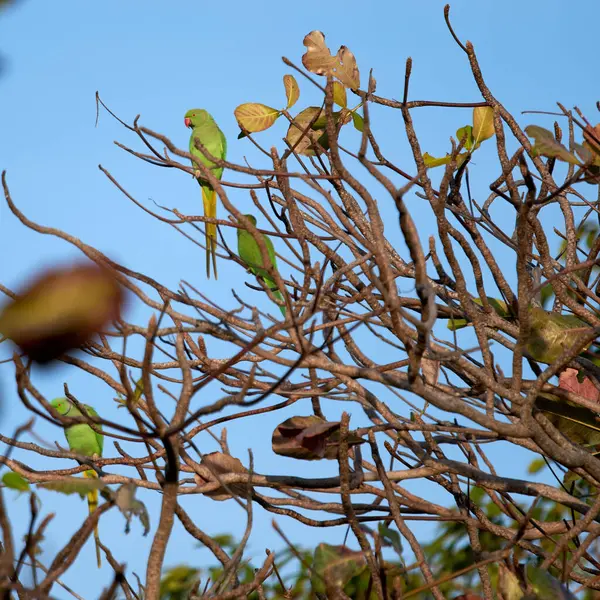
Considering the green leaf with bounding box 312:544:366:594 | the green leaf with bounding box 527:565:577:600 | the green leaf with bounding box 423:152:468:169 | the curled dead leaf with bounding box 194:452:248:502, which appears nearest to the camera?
the green leaf with bounding box 527:565:577:600

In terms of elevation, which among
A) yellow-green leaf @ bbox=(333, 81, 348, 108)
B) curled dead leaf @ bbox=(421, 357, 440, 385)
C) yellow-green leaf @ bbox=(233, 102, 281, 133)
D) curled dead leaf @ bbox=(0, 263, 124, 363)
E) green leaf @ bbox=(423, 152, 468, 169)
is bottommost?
curled dead leaf @ bbox=(0, 263, 124, 363)

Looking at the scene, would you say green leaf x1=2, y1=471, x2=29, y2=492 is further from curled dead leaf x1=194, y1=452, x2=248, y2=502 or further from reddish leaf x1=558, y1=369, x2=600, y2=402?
reddish leaf x1=558, y1=369, x2=600, y2=402

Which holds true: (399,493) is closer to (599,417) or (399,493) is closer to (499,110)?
(599,417)

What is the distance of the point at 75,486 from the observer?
3.55 ft

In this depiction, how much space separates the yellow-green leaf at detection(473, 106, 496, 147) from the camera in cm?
198

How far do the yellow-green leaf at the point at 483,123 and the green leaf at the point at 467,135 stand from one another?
1cm

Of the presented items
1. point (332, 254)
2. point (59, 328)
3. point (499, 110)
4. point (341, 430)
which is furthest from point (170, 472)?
point (499, 110)

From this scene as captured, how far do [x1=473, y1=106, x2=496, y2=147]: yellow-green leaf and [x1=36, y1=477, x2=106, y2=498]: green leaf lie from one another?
1.36 metres

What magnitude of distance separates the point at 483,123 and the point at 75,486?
1.39 meters

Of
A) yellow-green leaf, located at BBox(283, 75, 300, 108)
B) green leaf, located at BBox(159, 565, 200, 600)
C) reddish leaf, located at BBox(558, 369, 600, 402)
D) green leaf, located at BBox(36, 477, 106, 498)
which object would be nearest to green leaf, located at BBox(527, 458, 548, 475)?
green leaf, located at BBox(159, 565, 200, 600)

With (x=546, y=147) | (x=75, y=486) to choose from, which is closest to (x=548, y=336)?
(x=546, y=147)

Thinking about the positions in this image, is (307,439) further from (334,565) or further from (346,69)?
(346,69)

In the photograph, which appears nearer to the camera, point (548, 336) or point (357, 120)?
point (548, 336)

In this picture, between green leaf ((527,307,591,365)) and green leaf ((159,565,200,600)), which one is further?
green leaf ((159,565,200,600))
